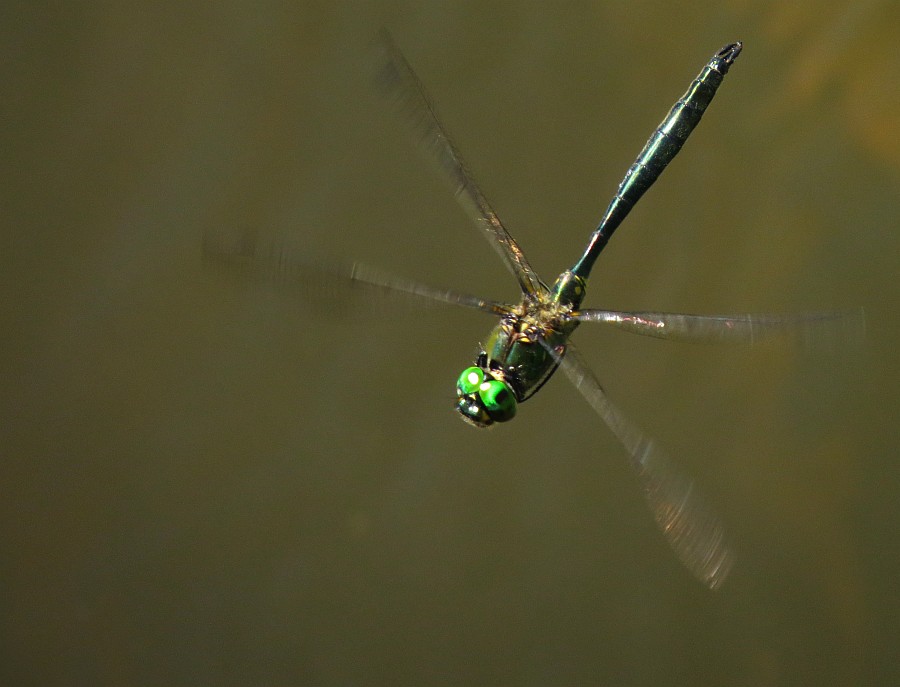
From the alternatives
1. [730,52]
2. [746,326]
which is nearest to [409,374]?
[746,326]

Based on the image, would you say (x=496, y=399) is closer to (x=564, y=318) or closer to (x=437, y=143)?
(x=564, y=318)

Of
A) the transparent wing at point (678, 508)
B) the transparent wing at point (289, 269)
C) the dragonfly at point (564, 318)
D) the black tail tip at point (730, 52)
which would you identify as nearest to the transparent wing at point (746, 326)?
the dragonfly at point (564, 318)

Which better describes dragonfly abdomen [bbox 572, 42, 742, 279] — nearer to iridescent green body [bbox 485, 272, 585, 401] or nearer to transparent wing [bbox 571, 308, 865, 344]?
iridescent green body [bbox 485, 272, 585, 401]

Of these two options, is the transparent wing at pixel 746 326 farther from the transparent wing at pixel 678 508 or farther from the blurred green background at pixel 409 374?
the blurred green background at pixel 409 374

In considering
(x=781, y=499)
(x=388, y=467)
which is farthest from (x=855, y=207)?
(x=388, y=467)

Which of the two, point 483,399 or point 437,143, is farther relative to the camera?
point 437,143

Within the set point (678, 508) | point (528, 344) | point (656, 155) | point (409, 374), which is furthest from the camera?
point (409, 374)
